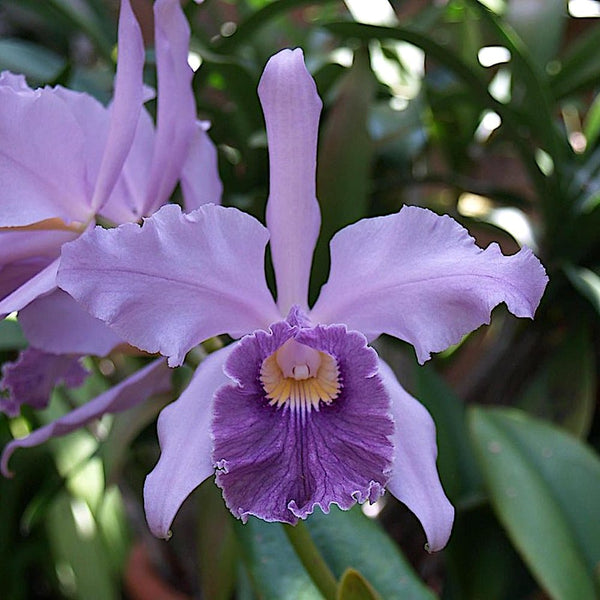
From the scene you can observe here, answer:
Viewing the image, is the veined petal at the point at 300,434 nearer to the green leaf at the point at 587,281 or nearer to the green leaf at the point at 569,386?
the green leaf at the point at 587,281

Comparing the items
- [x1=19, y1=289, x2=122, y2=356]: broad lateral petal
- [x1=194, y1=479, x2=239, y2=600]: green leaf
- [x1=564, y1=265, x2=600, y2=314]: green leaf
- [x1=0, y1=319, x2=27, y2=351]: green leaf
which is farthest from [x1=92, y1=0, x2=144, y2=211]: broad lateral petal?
[x1=564, y1=265, x2=600, y2=314]: green leaf

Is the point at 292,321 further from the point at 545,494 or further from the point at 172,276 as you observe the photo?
the point at 545,494

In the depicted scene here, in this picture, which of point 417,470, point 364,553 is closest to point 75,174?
point 417,470

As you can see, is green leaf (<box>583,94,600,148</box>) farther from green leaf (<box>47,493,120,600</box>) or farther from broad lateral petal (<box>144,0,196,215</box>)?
green leaf (<box>47,493,120,600</box>)

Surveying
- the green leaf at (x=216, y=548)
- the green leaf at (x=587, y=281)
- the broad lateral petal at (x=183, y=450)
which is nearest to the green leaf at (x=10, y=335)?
the green leaf at (x=216, y=548)

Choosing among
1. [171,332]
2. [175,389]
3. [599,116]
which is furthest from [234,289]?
[599,116]
